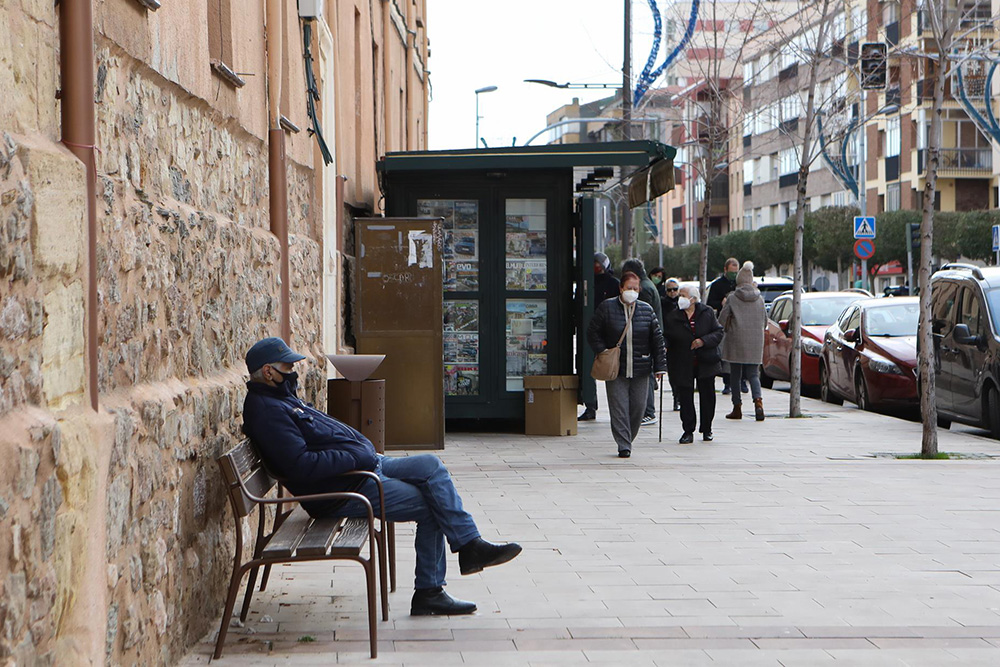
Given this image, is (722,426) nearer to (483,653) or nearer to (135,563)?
(483,653)

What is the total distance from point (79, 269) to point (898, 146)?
2343 inches

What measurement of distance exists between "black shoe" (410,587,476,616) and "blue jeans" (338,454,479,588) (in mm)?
36

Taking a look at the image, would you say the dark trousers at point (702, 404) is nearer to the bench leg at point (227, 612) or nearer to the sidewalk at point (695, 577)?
the sidewalk at point (695, 577)

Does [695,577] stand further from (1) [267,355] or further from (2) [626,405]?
(2) [626,405]

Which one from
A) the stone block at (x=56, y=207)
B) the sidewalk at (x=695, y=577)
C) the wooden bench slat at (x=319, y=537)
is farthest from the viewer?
the sidewalk at (x=695, y=577)

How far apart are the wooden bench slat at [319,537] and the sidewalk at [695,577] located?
1.42 ft

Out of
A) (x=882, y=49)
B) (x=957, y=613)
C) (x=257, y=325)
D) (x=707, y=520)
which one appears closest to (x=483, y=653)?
(x=957, y=613)

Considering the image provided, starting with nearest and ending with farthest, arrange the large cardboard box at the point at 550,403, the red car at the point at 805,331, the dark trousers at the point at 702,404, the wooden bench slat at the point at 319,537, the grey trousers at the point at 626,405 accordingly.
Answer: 1. the wooden bench slat at the point at 319,537
2. the grey trousers at the point at 626,405
3. the dark trousers at the point at 702,404
4. the large cardboard box at the point at 550,403
5. the red car at the point at 805,331

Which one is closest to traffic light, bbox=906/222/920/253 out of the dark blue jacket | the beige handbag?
the beige handbag

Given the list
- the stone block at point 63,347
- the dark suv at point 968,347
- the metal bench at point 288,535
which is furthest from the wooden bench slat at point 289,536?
the dark suv at point 968,347

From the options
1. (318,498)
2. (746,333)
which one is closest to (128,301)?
(318,498)

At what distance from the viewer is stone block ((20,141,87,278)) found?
4.07 metres

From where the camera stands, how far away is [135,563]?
5.00 meters

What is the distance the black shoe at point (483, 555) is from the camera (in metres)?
6.31
